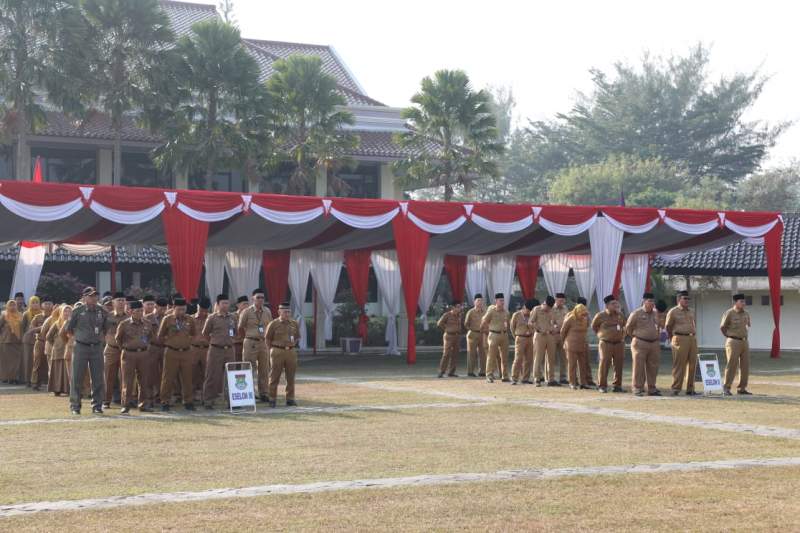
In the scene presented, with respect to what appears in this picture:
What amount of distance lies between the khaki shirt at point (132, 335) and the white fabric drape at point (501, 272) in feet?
60.1

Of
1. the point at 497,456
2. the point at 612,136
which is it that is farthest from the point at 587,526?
the point at 612,136

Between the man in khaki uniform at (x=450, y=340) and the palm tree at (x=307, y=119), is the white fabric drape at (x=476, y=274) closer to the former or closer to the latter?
the palm tree at (x=307, y=119)

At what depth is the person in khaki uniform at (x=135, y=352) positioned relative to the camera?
51.3 ft

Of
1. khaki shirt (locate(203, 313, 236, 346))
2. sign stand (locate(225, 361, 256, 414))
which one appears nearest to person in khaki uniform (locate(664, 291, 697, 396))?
sign stand (locate(225, 361, 256, 414))

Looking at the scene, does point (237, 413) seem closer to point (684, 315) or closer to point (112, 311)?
point (112, 311)

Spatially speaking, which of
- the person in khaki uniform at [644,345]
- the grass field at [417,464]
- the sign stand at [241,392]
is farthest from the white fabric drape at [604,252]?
the sign stand at [241,392]

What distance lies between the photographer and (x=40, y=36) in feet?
109

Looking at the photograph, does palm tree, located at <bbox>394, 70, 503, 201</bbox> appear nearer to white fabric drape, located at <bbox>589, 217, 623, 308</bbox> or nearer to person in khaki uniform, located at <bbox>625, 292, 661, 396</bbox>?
white fabric drape, located at <bbox>589, 217, 623, 308</bbox>

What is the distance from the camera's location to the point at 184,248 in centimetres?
2236

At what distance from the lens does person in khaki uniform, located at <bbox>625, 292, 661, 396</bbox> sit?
17.7 meters

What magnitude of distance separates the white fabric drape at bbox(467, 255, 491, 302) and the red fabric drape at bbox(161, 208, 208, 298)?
40.1 feet

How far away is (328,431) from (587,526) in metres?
5.78

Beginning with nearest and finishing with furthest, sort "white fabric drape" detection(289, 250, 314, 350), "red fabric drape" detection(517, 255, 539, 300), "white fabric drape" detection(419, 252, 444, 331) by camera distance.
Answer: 1. "white fabric drape" detection(289, 250, 314, 350)
2. "white fabric drape" detection(419, 252, 444, 331)
3. "red fabric drape" detection(517, 255, 539, 300)

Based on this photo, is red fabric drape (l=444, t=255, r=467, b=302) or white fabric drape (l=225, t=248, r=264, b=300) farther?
red fabric drape (l=444, t=255, r=467, b=302)
